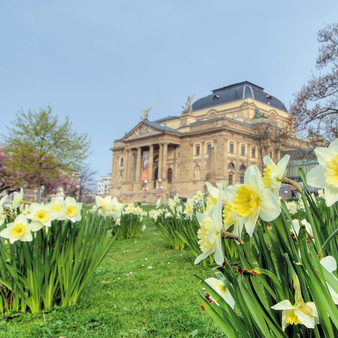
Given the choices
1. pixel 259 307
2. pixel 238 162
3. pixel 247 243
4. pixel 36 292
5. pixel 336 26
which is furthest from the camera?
pixel 238 162

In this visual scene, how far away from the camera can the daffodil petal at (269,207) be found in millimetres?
804

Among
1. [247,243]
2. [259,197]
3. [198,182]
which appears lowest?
[247,243]

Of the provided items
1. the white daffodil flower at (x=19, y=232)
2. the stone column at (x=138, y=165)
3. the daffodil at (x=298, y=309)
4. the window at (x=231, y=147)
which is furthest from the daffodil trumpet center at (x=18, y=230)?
the stone column at (x=138, y=165)

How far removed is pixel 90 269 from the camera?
2707mm

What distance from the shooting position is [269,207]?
818mm

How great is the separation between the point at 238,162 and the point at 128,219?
33.9 metres

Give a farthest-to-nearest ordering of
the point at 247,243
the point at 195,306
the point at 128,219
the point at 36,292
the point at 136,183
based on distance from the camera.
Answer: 1. the point at 136,183
2. the point at 128,219
3. the point at 195,306
4. the point at 36,292
5. the point at 247,243

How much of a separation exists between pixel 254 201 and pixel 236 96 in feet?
160

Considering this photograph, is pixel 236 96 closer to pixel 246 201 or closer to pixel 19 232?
pixel 19 232

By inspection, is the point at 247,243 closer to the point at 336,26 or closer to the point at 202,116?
the point at 336,26

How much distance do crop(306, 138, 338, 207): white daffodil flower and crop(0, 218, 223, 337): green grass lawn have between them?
67cm

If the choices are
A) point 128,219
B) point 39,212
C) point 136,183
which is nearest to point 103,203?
point 39,212

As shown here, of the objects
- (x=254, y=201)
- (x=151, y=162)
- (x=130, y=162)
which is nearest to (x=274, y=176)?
(x=254, y=201)

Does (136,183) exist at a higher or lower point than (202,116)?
lower
